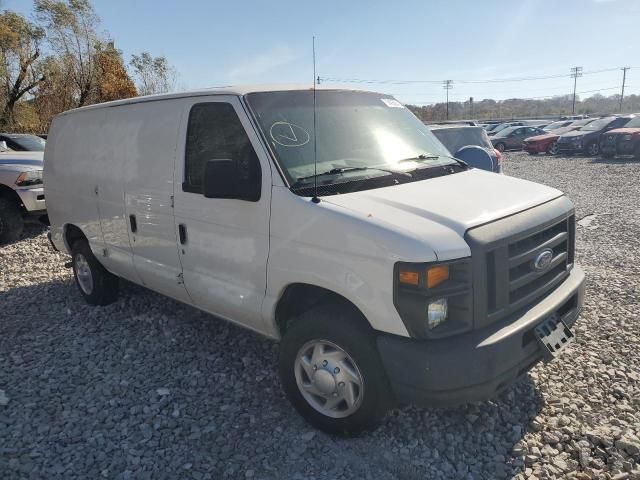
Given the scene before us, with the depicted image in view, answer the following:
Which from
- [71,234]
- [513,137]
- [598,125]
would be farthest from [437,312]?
[513,137]

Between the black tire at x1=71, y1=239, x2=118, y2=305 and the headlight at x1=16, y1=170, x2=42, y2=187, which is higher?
the headlight at x1=16, y1=170, x2=42, y2=187

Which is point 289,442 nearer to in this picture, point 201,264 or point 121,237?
point 201,264

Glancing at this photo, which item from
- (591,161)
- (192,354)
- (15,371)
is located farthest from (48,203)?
(591,161)

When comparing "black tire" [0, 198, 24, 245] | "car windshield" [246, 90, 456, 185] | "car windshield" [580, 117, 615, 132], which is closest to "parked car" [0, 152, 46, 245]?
"black tire" [0, 198, 24, 245]

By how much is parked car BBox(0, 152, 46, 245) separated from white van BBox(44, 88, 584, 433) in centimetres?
480

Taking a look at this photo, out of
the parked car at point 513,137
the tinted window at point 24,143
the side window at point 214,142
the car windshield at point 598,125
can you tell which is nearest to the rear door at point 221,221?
the side window at point 214,142

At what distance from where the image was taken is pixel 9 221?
26.5 feet

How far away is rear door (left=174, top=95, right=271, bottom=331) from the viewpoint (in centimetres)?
320

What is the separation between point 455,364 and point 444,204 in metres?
0.91

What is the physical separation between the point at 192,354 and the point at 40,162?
20.4 feet

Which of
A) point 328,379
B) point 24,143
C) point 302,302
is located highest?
point 24,143

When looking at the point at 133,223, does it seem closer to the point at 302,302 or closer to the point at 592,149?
the point at 302,302

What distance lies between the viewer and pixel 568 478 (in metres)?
2.67

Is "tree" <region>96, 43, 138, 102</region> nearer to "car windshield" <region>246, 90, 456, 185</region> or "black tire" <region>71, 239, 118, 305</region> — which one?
"black tire" <region>71, 239, 118, 305</region>
